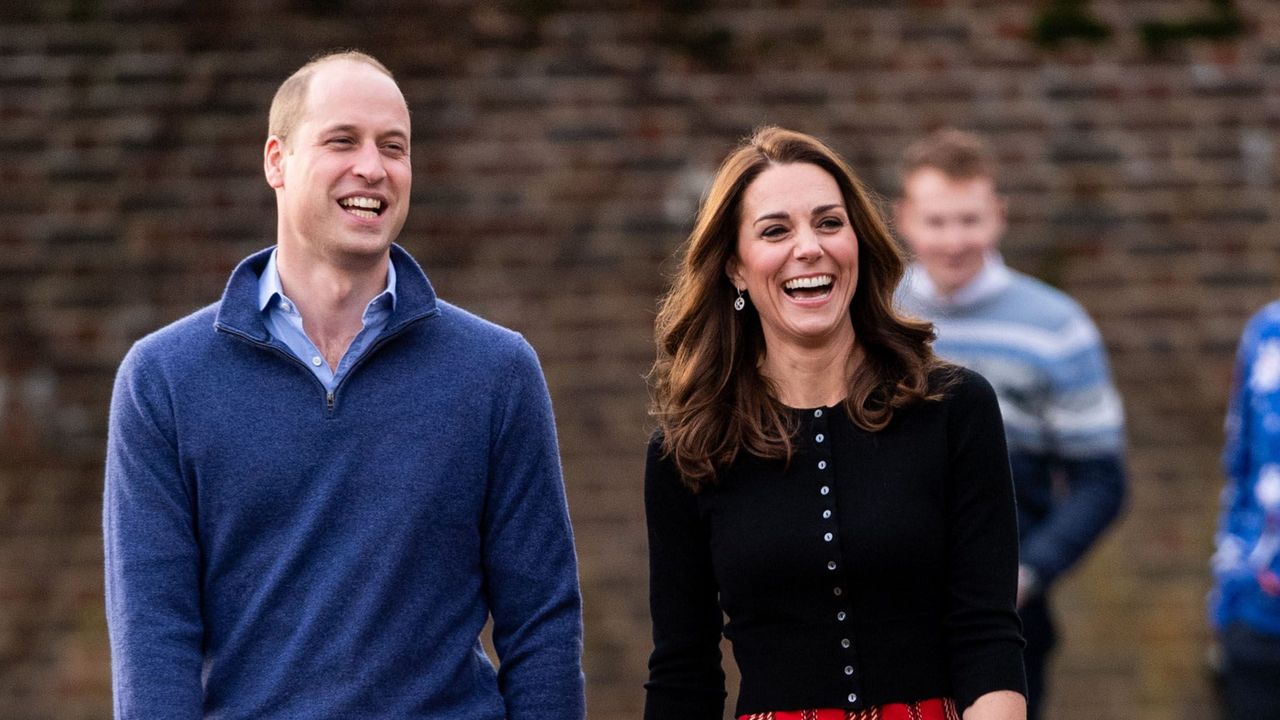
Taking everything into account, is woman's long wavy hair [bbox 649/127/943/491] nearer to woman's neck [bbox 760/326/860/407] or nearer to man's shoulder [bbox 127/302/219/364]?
woman's neck [bbox 760/326/860/407]

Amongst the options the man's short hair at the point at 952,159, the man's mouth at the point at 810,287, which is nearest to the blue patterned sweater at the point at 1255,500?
the man's short hair at the point at 952,159

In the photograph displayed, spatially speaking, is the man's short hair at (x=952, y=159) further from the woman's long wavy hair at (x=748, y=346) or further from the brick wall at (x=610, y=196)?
the woman's long wavy hair at (x=748, y=346)

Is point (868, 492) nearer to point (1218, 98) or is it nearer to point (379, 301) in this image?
point (379, 301)

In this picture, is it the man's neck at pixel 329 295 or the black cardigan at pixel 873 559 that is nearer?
the black cardigan at pixel 873 559

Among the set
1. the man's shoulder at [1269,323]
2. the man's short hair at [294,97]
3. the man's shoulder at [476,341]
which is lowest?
the man's shoulder at [1269,323]

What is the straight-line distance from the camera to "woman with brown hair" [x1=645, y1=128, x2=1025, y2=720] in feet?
11.9

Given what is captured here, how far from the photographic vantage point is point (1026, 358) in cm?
558

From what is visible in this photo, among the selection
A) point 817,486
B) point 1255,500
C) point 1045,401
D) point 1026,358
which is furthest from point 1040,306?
point 817,486

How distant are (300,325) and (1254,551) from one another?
9.90 feet

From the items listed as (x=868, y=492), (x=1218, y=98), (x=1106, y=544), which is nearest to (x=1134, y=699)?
(x=1106, y=544)

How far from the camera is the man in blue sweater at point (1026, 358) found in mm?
5539

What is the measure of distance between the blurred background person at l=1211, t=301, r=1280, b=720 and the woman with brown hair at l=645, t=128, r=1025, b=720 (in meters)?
2.01

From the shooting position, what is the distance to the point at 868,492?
12.1 feet

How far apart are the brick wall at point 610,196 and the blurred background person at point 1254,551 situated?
5.19ft
